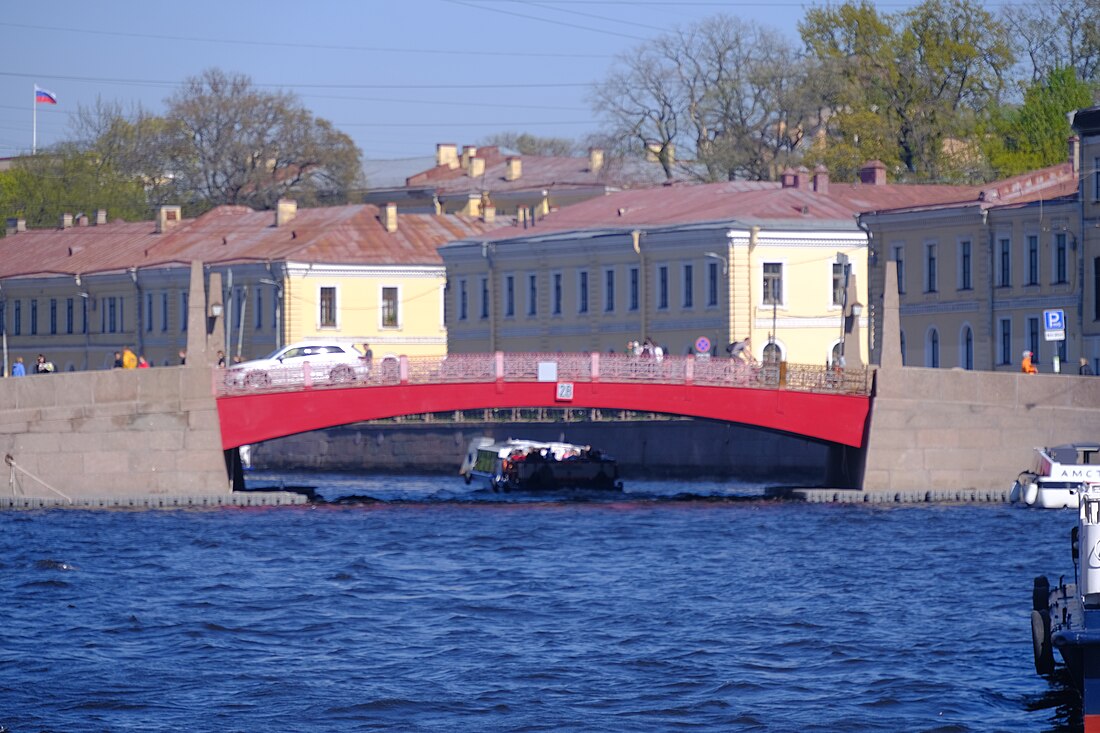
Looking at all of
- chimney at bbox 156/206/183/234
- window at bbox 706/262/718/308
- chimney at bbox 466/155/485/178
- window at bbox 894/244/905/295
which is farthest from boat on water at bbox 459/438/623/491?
chimney at bbox 466/155/485/178

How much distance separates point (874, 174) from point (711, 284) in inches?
324

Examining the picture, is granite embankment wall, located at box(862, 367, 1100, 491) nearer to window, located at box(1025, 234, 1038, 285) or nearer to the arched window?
window, located at box(1025, 234, 1038, 285)

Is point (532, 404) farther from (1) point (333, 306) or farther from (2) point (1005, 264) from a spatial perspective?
(1) point (333, 306)

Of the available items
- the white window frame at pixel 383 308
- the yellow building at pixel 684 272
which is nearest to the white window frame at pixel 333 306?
the white window frame at pixel 383 308

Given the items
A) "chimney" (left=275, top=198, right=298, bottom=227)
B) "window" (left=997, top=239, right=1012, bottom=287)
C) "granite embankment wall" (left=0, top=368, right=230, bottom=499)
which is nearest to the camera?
"granite embankment wall" (left=0, top=368, right=230, bottom=499)

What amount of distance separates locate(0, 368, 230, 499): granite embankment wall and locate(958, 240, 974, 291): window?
20.5 meters

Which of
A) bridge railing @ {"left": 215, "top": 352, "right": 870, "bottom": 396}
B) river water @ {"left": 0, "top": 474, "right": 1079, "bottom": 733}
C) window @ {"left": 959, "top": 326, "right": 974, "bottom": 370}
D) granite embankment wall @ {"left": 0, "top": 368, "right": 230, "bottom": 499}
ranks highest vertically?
window @ {"left": 959, "top": 326, "right": 974, "bottom": 370}

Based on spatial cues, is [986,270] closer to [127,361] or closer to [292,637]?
[127,361]

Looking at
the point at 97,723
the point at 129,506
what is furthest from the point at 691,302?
the point at 97,723

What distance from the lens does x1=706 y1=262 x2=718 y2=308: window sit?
64.9 meters

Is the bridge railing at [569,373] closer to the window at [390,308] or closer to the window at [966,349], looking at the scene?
the window at [966,349]

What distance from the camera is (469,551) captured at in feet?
128

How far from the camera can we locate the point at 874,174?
7088cm

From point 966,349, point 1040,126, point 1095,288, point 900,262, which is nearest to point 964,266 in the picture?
point 966,349
